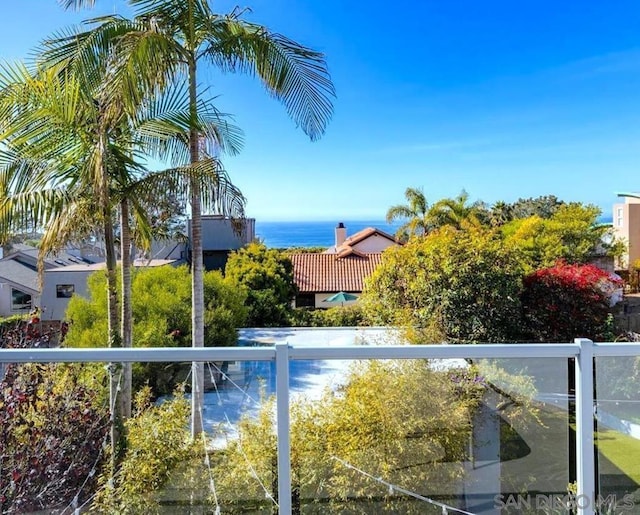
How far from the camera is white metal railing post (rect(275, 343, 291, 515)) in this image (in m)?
1.65

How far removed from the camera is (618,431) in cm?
175

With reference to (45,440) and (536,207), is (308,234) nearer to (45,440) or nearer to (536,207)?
(536,207)

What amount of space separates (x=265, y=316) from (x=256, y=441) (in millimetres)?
14749

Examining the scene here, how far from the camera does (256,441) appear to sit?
5.91 ft

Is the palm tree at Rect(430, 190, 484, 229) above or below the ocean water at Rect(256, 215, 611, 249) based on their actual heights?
below

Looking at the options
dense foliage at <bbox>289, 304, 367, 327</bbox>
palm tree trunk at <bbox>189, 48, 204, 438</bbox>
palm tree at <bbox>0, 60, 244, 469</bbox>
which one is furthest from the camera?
dense foliage at <bbox>289, 304, 367, 327</bbox>

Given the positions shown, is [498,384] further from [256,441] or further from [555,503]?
[256,441]

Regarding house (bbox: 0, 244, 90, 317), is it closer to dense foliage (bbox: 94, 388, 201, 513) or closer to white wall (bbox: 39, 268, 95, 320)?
white wall (bbox: 39, 268, 95, 320)

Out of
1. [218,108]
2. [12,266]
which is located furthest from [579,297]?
[12,266]

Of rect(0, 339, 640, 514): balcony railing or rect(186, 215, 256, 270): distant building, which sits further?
rect(186, 215, 256, 270): distant building

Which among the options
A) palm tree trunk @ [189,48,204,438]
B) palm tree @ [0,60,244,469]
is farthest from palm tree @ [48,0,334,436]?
palm tree @ [0,60,244,469]

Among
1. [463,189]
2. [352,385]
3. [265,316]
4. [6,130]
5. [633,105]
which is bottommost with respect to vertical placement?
[265,316]

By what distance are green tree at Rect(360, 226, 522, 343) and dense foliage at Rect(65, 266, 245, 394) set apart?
4431 mm

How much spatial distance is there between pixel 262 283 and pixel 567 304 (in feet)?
32.3
